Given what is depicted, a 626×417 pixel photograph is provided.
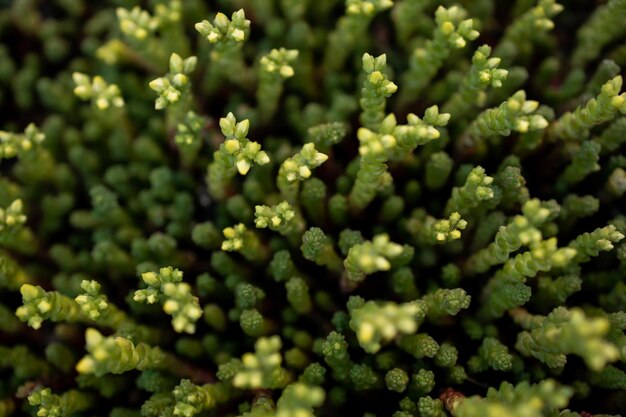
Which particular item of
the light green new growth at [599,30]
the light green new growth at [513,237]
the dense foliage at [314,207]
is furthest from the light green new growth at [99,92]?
the light green new growth at [599,30]

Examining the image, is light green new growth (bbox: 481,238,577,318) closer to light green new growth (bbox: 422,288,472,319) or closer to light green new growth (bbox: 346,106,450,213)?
light green new growth (bbox: 422,288,472,319)

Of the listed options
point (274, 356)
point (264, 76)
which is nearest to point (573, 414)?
point (274, 356)

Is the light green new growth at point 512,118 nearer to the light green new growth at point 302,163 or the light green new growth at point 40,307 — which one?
the light green new growth at point 302,163

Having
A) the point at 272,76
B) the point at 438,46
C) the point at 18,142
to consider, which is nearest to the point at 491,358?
the point at 438,46

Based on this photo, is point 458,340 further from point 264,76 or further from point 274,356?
point 264,76

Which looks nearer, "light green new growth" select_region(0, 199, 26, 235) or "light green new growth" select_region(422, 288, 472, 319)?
"light green new growth" select_region(422, 288, 472, 319)

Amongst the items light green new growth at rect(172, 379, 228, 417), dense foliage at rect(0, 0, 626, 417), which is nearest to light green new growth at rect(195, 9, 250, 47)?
dense foliage at rect(0, 0, 626, 417)

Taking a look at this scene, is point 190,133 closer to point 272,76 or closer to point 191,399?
point 272,76
